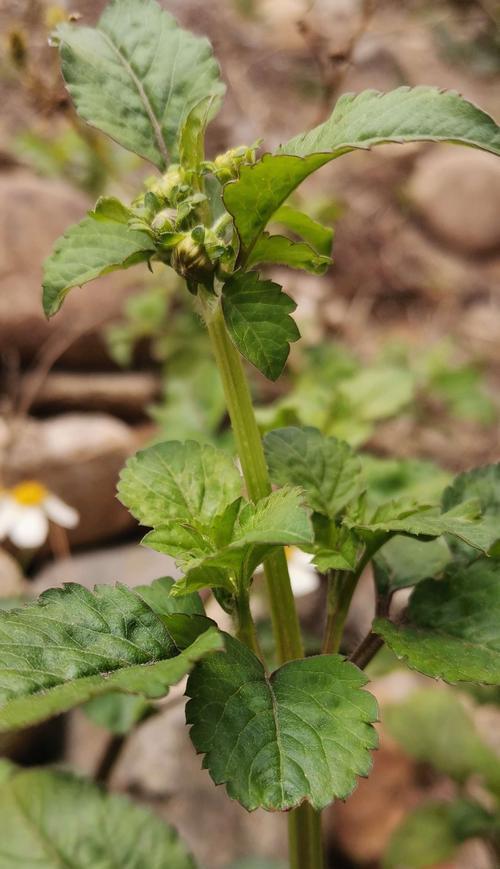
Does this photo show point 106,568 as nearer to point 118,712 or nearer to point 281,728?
point 118,712

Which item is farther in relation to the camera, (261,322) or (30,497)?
(30,497)

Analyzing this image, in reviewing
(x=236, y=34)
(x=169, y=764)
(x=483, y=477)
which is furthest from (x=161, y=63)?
(x=236, y=34)

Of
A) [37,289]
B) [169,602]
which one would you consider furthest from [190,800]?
[37,289]

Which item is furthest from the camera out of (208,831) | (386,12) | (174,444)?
(386,12)

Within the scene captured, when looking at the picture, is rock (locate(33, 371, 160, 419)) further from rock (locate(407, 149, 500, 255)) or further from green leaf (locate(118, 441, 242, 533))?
rock (locate(407, 149, 500, 255))

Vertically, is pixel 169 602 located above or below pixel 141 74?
below

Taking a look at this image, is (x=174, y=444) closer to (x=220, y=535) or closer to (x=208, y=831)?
(x=220, y=535)
